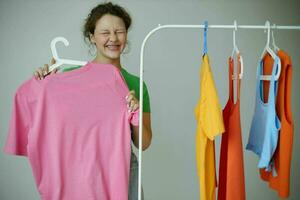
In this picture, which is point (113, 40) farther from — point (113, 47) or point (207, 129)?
point (207, 129)

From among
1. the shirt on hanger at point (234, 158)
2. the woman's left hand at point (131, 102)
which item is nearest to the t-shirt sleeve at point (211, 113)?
the shirt on hanger at point (234, 158)

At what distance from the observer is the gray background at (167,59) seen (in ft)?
6.73

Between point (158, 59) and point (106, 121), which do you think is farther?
point (158, 59)

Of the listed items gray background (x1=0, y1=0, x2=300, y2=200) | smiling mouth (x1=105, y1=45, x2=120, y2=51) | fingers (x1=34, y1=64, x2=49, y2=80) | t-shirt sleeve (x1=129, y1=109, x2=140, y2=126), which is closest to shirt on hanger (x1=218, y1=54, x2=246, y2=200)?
t-shirt sleeve (x1=129, y1=109, x2=140, y2=126)

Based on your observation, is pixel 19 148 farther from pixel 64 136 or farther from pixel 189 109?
pixel 189 109

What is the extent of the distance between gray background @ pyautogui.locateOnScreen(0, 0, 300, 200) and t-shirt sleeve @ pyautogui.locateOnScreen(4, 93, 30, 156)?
2.91 ft

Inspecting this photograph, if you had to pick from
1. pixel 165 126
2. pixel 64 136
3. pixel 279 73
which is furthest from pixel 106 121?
pixel 165 126

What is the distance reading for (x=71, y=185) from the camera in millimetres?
1293

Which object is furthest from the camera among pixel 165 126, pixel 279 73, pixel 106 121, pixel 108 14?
pixel 165 126

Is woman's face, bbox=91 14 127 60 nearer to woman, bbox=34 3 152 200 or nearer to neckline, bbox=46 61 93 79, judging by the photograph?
woman, bbox=34 3 152 200

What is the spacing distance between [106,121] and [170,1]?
3.78ft

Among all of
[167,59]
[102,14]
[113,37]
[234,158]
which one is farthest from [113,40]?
[167,59]

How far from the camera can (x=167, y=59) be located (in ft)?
7.10

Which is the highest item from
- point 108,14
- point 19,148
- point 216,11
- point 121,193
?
point 216,11
